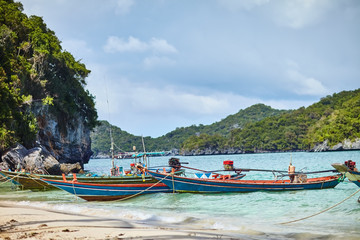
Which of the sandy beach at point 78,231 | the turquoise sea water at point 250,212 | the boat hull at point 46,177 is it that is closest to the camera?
the sandy beach at point 78,231

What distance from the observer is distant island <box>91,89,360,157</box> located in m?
88.6

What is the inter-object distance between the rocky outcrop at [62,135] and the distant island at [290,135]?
31.8ft

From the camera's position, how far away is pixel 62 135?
42.7m

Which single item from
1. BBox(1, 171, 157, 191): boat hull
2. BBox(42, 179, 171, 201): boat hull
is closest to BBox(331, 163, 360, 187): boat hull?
BBox(42, 179, 171, 201): boat hull

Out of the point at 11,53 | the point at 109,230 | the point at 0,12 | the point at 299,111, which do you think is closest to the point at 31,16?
the point at 0,12

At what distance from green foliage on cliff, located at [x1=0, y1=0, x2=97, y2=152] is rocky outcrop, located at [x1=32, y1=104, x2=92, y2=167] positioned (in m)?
0.95

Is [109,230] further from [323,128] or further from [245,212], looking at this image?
[323,128]

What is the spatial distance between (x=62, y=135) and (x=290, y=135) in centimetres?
9530

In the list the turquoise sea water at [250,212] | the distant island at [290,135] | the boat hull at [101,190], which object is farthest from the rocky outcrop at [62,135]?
the turquoise sea water at [250,212]

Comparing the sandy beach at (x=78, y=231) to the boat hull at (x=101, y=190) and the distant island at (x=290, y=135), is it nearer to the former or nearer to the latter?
the boat hull at (x=101, y=190)

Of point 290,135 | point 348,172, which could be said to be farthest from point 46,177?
point 290,135

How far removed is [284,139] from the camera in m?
121

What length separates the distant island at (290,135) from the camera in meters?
88.6

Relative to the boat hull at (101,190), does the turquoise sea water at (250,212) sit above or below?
below
